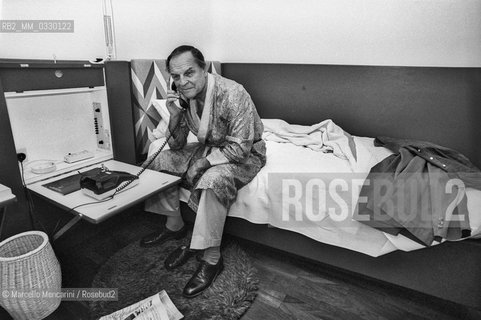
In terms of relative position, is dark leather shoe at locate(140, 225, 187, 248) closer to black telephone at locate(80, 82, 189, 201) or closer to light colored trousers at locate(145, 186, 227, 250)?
light colored trousers at locate(145, 186, 227, 250)

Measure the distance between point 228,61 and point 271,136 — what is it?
1.05m

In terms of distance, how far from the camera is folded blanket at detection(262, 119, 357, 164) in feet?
6.22

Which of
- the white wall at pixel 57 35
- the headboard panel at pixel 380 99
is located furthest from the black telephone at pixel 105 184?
the headboard panel at pixel 380 99

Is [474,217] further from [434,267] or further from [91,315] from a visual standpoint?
[91,315]

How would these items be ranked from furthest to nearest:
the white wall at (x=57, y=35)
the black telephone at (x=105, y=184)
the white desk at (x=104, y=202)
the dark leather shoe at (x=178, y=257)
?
the dark leather shoe at (x=178, y=257), the white wall at (x=57, y=35), the black telephone at (x=105, y=184), the white desk at (x=104, y=202)

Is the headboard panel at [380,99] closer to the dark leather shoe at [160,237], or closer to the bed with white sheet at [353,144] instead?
the bed with white sheet at [353,144]

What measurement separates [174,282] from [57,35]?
145 cm

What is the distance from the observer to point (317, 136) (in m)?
2.12

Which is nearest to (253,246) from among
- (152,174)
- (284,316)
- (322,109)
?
(284,316)

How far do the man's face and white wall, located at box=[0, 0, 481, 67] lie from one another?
68 centimetres

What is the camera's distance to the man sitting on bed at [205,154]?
1.49 metres

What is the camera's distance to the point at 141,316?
49.8 inches

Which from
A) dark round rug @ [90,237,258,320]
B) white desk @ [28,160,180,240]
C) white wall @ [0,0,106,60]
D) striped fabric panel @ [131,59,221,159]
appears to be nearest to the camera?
white desk @ [28,160,180,240]

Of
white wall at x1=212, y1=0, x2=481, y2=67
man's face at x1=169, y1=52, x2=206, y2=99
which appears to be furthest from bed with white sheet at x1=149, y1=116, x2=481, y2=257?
white wall at x1=212, y1=0, x2=481, y2=67
